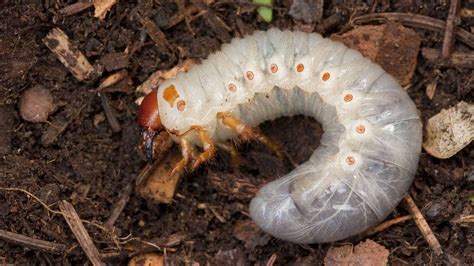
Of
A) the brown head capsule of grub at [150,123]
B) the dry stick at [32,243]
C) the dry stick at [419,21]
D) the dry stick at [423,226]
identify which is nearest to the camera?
the dry stick at [32,243]

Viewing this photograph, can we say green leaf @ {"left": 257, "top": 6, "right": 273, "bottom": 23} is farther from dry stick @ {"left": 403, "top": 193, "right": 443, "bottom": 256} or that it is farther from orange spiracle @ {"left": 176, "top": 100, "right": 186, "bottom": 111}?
dry stick @ {"left": 403, "top": 193, "right": 443, "bottom": 256}

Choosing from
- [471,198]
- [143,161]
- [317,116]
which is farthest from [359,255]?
[143,161]

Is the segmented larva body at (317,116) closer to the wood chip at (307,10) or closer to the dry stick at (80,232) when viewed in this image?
the wood chip at (307,10)

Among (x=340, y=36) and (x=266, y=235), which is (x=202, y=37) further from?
(x=266, y=235)

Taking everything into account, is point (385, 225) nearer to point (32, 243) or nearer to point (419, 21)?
point (419, 21)

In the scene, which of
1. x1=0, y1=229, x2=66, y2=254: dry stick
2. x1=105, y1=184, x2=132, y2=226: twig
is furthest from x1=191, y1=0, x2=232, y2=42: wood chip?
x1=0, y1=229, x2=66, y2=254: dry stick

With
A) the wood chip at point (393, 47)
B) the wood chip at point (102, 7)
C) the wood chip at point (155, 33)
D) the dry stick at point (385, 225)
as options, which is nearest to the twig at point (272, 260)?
the dry stick at point (385, 225)
